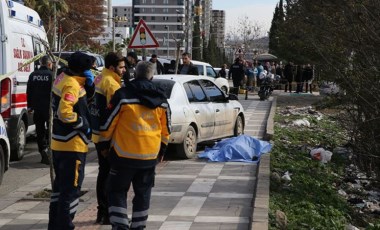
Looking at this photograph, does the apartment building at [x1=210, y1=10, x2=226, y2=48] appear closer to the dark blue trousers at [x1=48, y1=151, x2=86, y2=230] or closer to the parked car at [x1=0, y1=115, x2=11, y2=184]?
the parked car at [x1=0, y1=115, x2=11, y2=184]

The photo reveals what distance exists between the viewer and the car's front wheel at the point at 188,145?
1188 centimetres

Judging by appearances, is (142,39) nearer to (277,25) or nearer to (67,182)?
(67,182)

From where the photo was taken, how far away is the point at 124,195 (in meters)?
6.10

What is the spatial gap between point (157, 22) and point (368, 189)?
18241cm

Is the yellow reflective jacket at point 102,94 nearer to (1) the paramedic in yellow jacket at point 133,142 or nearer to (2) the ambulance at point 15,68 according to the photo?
(1) the paramedic in yellow jacket at point 133,142

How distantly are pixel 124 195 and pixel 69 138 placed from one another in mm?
763

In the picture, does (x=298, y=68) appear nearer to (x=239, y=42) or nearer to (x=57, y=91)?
(x=57, y=91)

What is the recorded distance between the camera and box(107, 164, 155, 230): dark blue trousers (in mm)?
6027

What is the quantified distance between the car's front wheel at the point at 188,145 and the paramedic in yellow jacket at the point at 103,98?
15.1 ft

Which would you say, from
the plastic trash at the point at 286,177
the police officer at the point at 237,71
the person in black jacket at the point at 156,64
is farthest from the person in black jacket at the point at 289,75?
the plastic trash at the point at 286,177

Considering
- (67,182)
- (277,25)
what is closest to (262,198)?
(67,182)

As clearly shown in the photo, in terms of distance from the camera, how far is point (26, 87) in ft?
40.0

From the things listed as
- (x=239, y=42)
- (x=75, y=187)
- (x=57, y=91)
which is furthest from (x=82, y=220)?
(x=239, y=42)

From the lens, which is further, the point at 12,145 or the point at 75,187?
the point at 12,145
